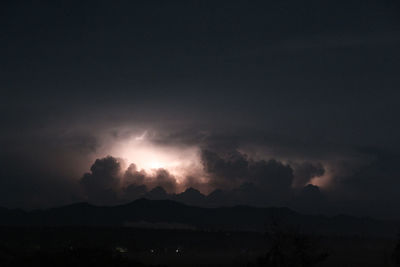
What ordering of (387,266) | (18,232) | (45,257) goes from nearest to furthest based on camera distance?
(45,257), (387,266), (18,232)

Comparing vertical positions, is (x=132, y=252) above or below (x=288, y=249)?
above

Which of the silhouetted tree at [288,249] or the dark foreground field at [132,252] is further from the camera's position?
the silhouetted tree at [288,249]

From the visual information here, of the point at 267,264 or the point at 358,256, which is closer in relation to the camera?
the point at 267,264

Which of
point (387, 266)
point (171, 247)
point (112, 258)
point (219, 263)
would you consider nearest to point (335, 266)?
point (387, 266)

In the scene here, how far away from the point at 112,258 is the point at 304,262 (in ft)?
81.2

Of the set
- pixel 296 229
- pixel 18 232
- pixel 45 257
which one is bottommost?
pixel 45 257

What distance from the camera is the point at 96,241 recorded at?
172 meters

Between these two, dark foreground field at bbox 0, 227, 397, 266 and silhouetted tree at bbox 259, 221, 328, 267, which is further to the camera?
silhouetted tree at bbox 259, 221, 328, 267

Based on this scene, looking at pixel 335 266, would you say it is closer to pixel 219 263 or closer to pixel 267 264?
pixel 219 263

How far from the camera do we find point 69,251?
6303cm

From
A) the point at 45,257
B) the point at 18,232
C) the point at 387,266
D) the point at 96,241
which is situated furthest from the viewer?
the point at 18,232

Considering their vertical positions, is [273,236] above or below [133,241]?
below

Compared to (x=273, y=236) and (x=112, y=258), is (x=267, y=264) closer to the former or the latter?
(x=273, y=236)

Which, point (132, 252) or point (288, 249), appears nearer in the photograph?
point (288, 249)
